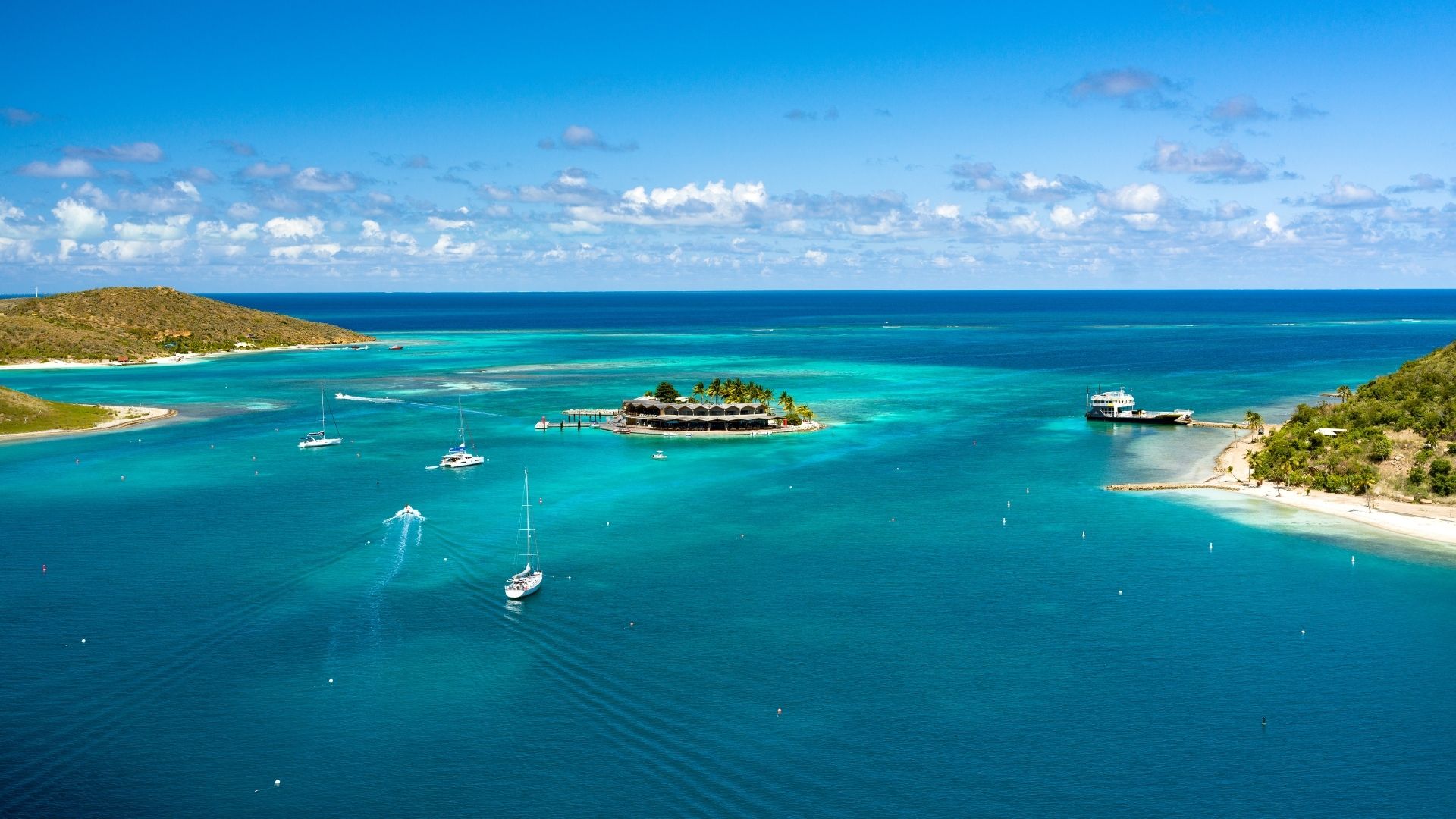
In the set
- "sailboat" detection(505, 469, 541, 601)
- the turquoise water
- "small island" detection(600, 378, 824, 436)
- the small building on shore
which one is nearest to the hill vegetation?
the turquoise water

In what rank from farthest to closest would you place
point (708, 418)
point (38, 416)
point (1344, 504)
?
point (38, 416)
point (708, 418)
point (1344, 504)

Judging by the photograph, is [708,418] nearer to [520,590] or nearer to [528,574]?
[528,574]

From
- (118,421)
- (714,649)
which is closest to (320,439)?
(118,421)

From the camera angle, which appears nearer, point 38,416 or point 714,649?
point 714,649

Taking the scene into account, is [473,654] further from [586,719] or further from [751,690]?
[751,690]

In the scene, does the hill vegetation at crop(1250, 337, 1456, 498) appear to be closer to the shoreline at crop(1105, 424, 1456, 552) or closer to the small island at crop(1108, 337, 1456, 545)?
the small island at crop(1108, 337, 1456, 545)
